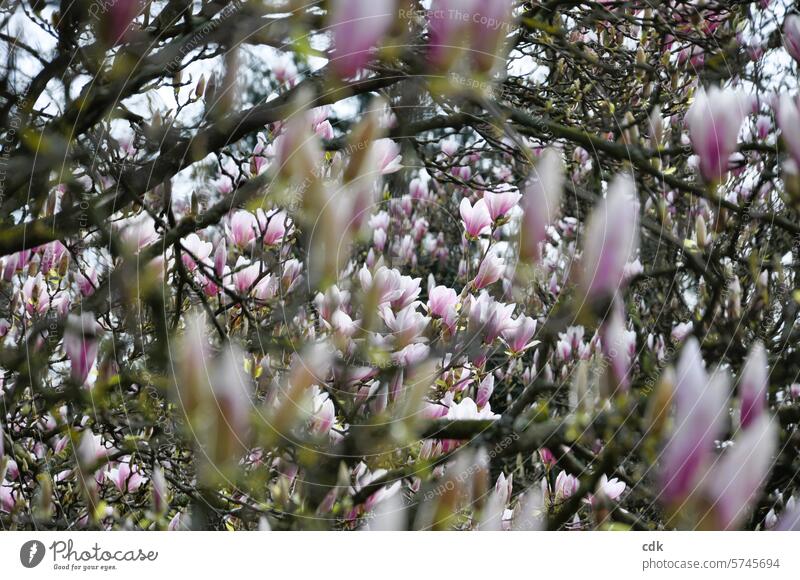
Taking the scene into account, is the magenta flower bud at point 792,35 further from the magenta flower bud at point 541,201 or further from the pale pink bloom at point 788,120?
the magenta flower bud at point 541,201

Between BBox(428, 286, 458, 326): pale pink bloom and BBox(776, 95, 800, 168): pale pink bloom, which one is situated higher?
BBox(776, 95, 800, 168): pale pink bloom

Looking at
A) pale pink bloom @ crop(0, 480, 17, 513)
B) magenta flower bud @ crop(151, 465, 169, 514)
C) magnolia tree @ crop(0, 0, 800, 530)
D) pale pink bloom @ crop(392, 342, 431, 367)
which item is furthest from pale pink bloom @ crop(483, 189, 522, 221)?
pale pink bloom @ crop(0, 480, 17, 513)

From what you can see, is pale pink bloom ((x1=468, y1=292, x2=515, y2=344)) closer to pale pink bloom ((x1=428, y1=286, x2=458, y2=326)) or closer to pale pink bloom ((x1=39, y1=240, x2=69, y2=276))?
pale pink bloom ((x1=428, y1=286, x2=458, y2=326))

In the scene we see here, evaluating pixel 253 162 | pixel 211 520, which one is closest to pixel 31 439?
pixel 211 520

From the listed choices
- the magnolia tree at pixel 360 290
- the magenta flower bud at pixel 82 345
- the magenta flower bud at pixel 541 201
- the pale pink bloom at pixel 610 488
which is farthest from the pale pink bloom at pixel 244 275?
the pale pink bloom at pixel 610 488
